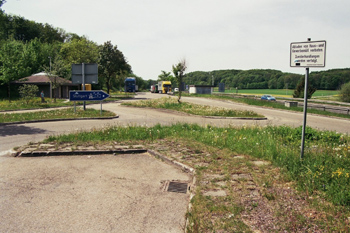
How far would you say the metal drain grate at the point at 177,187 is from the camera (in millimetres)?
5668

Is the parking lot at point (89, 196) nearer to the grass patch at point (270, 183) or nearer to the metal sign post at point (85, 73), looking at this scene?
the grass patch at point (270, 183)

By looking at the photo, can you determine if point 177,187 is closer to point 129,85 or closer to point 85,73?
point 85,73

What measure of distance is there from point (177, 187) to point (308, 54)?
4.35 meters

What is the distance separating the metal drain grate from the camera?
18.6ft

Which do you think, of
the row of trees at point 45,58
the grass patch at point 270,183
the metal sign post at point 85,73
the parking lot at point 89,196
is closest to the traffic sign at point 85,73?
the metal sign post at point 85,73

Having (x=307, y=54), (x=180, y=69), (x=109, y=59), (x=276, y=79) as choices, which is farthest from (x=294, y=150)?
(x=276, y=79)

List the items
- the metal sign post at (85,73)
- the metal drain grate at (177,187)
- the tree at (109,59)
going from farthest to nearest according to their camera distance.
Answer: the tree at (109,59) → the metal sign post at (85,73) → the metal drain grate at (177,187)

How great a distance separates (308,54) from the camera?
20.5 ft

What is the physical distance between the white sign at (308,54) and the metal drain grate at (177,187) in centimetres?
395

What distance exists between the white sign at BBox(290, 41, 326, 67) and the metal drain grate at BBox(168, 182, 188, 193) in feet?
13.0

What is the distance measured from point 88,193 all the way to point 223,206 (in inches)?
109

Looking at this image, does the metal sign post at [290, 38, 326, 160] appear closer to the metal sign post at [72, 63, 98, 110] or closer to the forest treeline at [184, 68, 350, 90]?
the metal sign post at [72, 63, 98, 110]

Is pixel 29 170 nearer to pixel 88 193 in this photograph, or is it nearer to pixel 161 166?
pixel 88 193

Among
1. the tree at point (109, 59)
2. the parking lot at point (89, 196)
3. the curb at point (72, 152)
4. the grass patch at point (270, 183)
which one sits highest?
the tree at point (109, 59)
